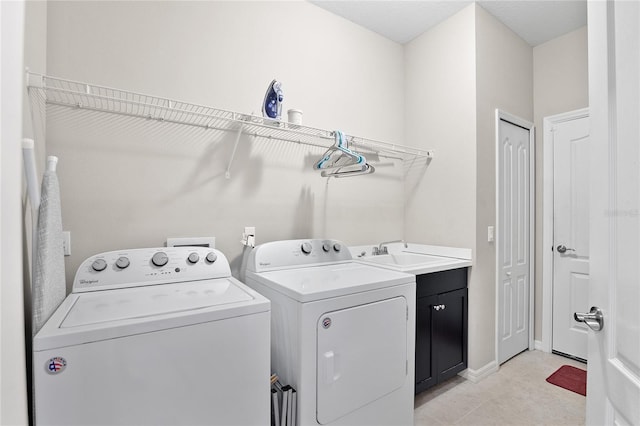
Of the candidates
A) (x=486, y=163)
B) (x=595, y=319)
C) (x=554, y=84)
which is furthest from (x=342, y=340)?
(x=554, y=84)

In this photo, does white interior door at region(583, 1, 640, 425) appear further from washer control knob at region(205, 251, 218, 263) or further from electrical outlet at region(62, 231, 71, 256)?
electrical outlet at region(62, 231, 71, 256)

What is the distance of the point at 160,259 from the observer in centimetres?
150

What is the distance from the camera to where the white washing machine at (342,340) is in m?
1.33

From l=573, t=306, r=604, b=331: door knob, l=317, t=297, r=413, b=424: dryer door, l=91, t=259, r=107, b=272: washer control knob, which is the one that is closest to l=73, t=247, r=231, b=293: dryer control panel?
l=91, t=259, r=107, b=272: washer control knob

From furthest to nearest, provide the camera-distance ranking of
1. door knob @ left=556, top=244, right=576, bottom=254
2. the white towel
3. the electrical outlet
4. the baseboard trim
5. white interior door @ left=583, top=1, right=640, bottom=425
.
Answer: door knob @ left=556, top=244, right=576, bottom=254 → the baseboard trim → the electrical outlet → the white towel → white interior door @ left=583, top=1, right=640, bottom=425

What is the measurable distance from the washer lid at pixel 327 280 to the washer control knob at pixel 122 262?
2.06 feet

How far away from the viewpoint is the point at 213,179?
6.11 feet

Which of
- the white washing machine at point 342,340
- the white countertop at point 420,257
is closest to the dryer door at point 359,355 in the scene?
the white washing machine at point 342,340

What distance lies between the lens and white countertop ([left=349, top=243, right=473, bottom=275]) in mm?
2173

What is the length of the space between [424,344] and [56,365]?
1.92m

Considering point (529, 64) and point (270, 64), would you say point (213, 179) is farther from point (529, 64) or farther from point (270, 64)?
point (529, 64)

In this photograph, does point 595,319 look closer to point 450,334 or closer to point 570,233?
point 450,334

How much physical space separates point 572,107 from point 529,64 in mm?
600

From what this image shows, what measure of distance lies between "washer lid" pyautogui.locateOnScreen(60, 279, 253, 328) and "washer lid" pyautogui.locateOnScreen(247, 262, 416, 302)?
0.21 m
